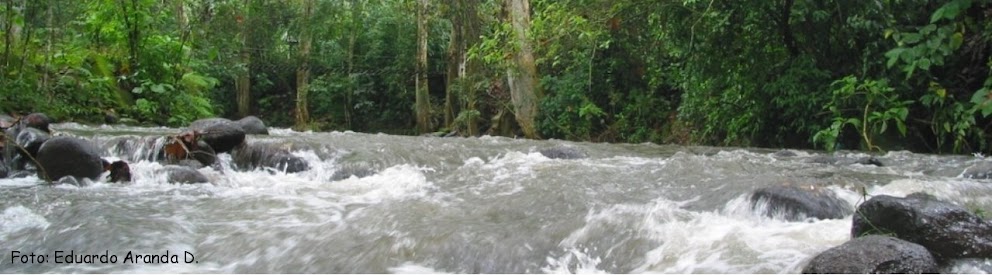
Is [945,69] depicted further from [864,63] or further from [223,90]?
[223,90]

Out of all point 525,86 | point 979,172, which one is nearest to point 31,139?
point 979,172

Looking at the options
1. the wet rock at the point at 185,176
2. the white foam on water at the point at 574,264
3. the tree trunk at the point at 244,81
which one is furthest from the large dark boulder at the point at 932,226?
the tree trunk at the point at 244,81

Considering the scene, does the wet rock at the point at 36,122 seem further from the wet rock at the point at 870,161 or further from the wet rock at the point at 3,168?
the wet rock at the point at 870,161

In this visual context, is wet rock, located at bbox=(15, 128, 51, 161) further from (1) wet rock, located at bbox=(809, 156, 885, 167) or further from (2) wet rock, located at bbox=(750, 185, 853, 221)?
(1) wet rock, located at bbox=(809, 156, 885, 167)

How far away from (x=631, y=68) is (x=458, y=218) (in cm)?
1014

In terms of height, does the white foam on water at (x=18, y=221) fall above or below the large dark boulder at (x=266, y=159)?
below

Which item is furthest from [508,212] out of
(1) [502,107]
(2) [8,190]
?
(1) [502,107]

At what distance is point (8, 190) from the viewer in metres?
5.25

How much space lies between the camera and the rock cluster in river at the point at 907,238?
282 centimetres

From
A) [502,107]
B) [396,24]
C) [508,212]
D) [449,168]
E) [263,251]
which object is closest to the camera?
[263,251]

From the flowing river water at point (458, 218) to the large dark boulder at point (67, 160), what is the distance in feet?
0.47

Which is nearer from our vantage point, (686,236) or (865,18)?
(686,236)

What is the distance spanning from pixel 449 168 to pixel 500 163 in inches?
20.7

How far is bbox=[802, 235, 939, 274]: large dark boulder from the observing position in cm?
278
